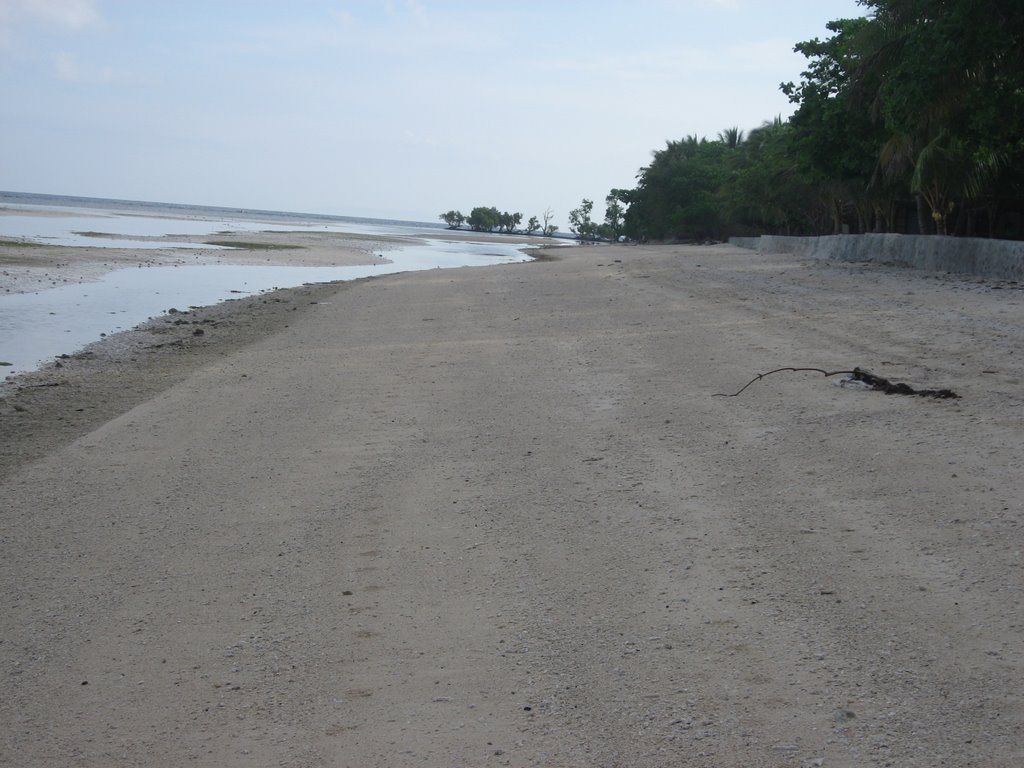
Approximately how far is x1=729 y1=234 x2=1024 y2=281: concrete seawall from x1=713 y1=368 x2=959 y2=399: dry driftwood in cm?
906

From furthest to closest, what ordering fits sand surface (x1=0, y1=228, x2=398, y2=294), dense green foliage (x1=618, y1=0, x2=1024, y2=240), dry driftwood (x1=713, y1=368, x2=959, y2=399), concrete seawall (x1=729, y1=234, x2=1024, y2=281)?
sand surface (x1=0, y1=228, x2=398, y2=294) < concrete seawall (x1=729, y1=234, x2=1024, y2=281) < dense green foliage (x1=618, y1=0, x2=1024, y2=240) < dry driftwood (x1=713, y1=368, x2=959, y2=399)

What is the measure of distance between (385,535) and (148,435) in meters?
3.25

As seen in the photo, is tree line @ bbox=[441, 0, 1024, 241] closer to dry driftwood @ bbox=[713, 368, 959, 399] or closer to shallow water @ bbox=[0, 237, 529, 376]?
dry driftwood @ bbox=[713, 368, 959, 399]

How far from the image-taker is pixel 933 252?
60.8ft

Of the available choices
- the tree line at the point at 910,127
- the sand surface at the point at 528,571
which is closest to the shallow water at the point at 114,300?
the sand surface at the point at 528,571

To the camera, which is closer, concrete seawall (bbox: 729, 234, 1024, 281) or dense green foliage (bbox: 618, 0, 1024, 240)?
dense green foliage (bbox: 618, 0, 1024, 240)

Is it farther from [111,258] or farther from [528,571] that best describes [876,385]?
[111,258]

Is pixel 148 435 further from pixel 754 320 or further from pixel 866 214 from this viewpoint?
pixel 866 214

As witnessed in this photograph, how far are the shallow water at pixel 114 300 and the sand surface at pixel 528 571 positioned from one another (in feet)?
17.7

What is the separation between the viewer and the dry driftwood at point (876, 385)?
6.81m

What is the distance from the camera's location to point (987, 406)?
6.39 meters

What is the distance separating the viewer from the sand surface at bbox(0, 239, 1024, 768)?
3055 millimetres

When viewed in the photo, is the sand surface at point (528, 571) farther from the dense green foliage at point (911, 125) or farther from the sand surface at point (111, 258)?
the sand surface at point (111, 258)

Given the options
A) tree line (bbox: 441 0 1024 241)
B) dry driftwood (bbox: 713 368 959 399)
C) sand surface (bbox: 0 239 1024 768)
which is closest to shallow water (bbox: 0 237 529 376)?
sand surface (bbox: 0 239 1024 768)
